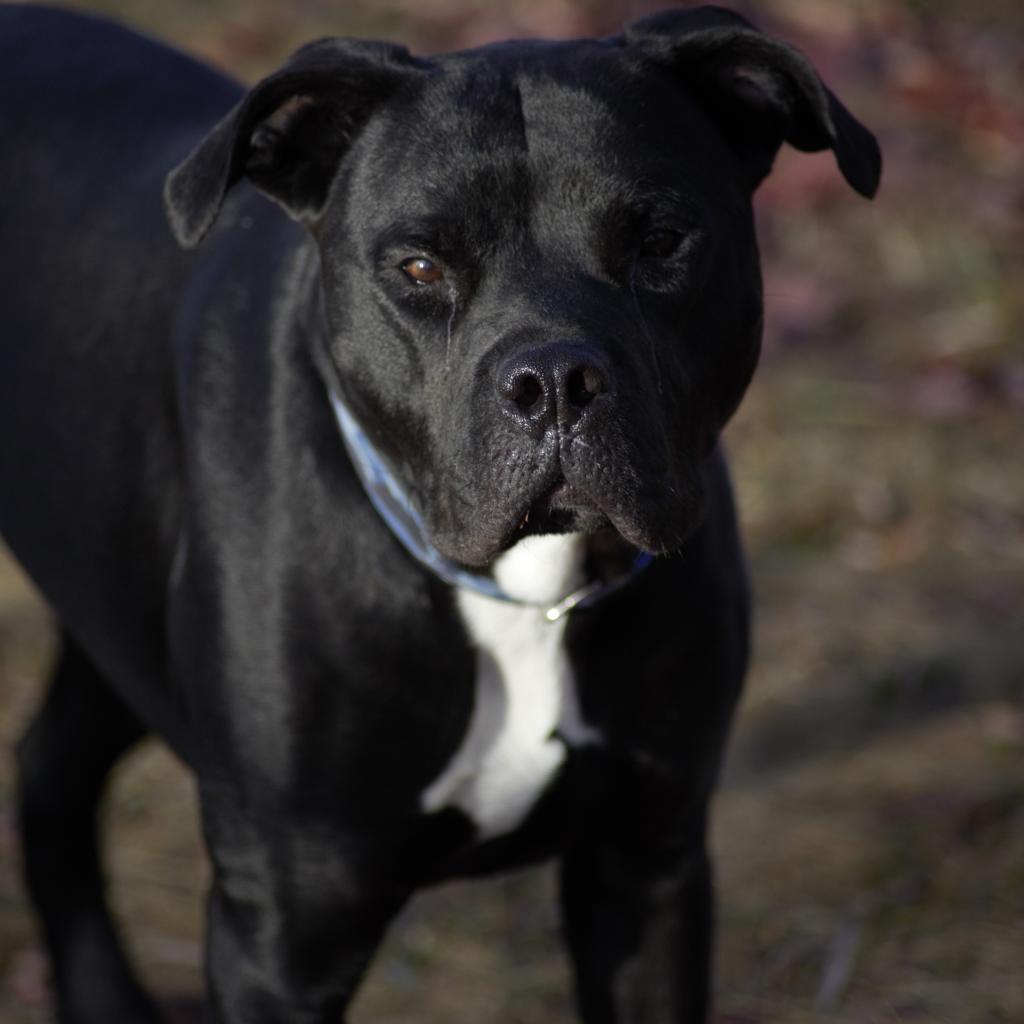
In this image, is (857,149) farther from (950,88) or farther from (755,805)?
(950,88)

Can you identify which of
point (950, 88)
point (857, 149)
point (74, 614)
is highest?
point (857, 149)

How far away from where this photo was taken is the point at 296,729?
282 centimetres

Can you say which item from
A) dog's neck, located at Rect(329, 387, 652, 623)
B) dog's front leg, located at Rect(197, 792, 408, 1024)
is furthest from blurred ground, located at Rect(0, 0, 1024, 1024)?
dog's neck, located at Rect(329, 387, 652, 623)

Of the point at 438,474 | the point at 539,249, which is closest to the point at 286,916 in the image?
the point at 438,474

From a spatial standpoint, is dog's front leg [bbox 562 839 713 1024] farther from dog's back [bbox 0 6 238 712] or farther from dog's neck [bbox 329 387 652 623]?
dog's back [bbox 0 6 238 712]

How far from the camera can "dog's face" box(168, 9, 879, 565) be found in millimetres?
2533

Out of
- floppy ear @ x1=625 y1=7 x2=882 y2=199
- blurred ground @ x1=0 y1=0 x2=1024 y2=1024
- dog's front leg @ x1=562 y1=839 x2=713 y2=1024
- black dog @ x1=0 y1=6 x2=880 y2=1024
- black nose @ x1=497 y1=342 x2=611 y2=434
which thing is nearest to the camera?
black nose @ x1=497 y1=342 x2=611 y2=434

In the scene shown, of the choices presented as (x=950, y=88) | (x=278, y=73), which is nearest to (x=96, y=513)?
(x=278, y=73)

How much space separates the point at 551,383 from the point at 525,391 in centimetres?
4

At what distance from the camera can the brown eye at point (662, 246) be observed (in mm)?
2680

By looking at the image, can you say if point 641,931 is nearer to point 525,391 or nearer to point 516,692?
point 516,692

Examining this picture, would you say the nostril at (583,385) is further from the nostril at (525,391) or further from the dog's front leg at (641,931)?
the dog's front leg at (641,931)

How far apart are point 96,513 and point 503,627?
82 centimetres

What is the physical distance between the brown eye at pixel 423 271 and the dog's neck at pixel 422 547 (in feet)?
0.85
